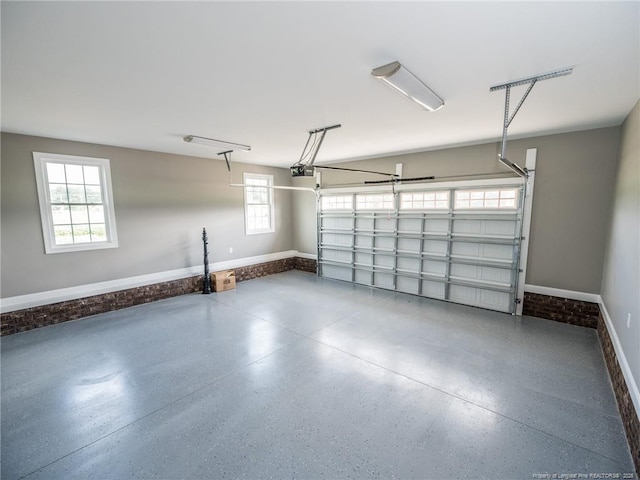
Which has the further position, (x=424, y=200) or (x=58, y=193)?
(x=424, y=200)

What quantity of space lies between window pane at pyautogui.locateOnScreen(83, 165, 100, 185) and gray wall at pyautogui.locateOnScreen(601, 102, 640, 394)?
7.21m

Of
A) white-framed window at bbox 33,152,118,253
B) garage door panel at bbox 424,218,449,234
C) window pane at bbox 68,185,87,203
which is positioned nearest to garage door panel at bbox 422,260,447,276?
garage door panel at bbox 424,218,449,234

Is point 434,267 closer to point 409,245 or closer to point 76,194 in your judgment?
point 409,245

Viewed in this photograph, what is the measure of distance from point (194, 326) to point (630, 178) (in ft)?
19.4

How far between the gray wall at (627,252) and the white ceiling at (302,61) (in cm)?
48

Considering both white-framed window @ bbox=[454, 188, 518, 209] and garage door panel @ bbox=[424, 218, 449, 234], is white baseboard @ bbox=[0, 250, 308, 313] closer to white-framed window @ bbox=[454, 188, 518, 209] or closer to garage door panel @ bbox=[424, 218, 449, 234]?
garage door panel @ bbox=[424, 218, 449, 234]

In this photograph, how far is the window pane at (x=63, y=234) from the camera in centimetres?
447

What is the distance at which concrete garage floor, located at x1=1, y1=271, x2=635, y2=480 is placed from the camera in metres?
2.05

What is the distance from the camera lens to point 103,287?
4941 mm

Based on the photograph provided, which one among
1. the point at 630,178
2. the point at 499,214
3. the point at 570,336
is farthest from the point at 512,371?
the point at 499,214

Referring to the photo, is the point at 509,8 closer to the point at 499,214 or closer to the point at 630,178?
the point at 630,178

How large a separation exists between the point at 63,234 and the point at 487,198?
7.30 meters

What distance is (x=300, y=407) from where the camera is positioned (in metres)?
2.61

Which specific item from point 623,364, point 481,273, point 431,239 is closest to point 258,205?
point 431,239
